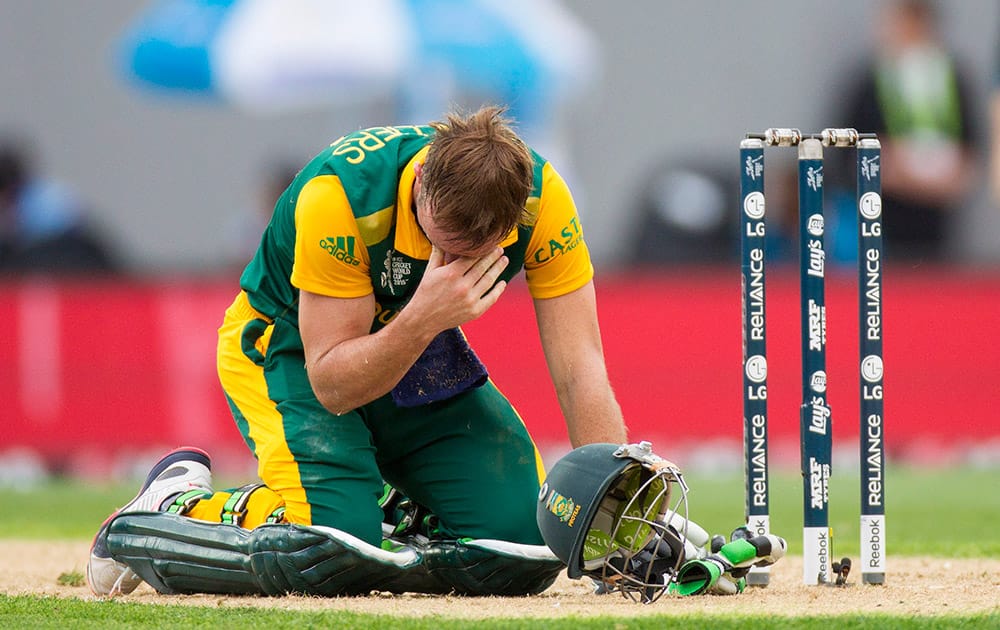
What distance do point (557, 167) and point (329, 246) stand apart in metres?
11.2

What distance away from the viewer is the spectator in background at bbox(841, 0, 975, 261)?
15.2m

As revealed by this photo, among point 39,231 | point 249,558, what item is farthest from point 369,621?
point 39,231

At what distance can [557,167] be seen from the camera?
1614cm

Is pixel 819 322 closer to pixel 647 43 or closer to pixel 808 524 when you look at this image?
pixel 808 524

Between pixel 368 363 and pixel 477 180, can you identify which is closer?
pixel 477 180

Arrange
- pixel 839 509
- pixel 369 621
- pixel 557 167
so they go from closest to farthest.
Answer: pixel 369 621 < pixel 839 509 < pixel 557 167

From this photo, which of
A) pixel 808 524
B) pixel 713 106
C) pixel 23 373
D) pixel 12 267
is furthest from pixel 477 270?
pixel 713 106

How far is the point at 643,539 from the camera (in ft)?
16.8

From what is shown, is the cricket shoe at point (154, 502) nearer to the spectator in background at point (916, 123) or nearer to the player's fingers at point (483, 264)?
the player's fingers at point (483, 264)

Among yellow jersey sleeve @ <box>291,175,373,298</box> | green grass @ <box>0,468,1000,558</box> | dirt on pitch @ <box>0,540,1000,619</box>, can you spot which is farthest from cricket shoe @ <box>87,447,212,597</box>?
green grass @ <box>0,468,1000,558</box>

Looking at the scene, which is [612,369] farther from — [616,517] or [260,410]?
[616,517]

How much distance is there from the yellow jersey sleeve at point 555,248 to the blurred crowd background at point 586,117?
9022 millimetres

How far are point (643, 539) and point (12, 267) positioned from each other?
36.9ft

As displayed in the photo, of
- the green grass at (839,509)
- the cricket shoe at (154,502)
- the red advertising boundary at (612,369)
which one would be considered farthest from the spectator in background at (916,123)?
the cricket shoe at (154,502)
